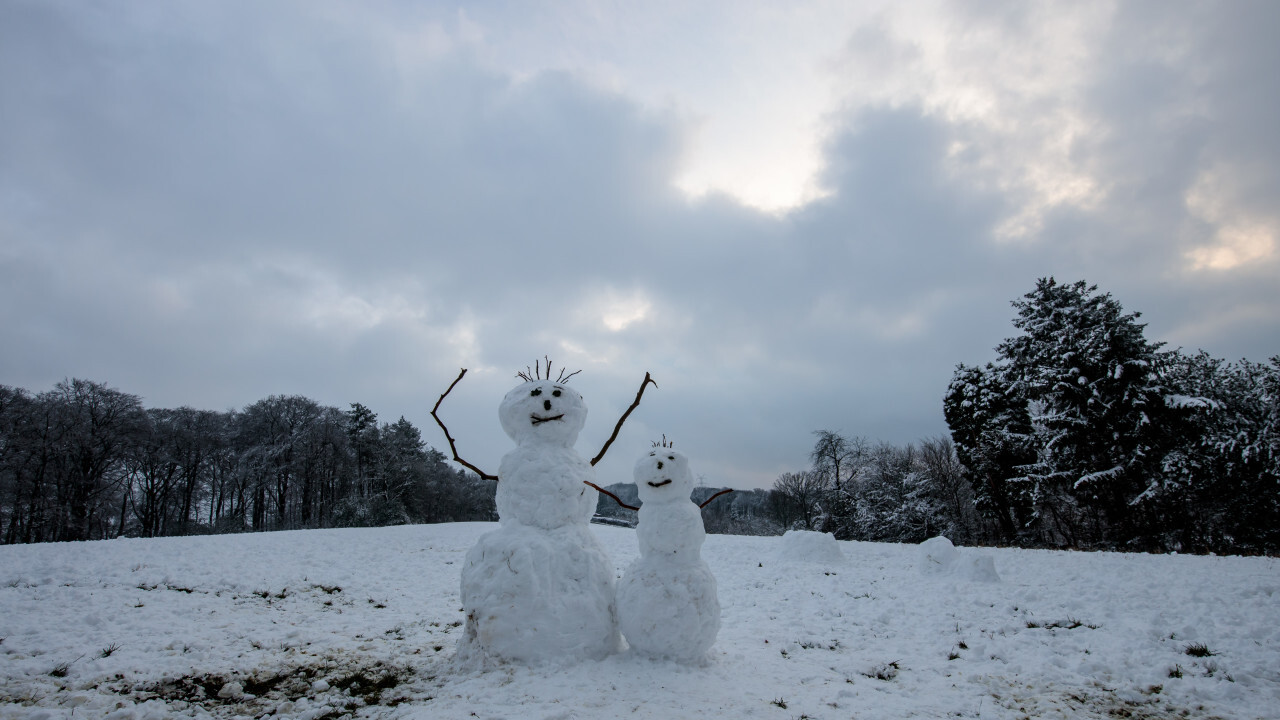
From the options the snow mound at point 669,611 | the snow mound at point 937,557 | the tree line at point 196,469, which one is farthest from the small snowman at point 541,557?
the tree line at point 196,469

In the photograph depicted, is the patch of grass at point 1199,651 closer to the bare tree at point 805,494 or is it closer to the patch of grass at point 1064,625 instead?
the patch of grass at point 1064,625

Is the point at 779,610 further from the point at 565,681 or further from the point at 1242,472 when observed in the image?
the point at 1242,472

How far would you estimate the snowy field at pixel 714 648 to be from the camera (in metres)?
4.50

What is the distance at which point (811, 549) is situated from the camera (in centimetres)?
1320

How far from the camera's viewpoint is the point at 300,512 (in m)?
27.6

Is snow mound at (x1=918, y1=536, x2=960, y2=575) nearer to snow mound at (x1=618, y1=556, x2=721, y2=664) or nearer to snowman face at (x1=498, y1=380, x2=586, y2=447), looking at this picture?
snow mound at (x1=618, y1=556, x2=721, y2=664)

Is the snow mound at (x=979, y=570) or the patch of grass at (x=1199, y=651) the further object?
the snow mound at (x=979, y=570)

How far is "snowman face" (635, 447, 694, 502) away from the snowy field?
1.67 m

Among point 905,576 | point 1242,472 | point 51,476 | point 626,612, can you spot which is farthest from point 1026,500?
point 51,476

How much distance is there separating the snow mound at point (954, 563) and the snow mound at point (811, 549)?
1938 mm

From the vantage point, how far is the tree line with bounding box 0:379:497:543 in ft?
57.7

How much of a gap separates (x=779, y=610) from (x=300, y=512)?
28.4 meters

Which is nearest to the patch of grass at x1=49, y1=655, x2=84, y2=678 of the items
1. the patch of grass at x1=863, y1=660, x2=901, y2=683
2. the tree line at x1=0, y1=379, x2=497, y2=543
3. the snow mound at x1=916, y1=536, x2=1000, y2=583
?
the patch of grass at x1=863, y1=660, x2=901, y2=683

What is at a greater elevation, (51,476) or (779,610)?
(51,476)
